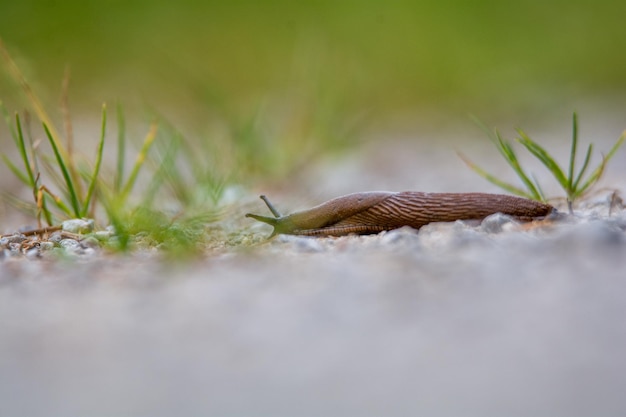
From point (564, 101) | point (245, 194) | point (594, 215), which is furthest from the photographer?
point (564, 101)

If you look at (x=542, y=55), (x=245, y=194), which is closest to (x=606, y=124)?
(x=542, y=55)

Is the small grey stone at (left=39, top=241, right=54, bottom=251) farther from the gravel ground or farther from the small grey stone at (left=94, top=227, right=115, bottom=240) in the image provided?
the gravel ground

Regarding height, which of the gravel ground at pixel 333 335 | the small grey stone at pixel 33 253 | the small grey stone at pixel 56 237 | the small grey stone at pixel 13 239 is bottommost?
the gravel ground at pixel 333 335

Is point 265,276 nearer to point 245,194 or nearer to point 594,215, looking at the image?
point 594,215

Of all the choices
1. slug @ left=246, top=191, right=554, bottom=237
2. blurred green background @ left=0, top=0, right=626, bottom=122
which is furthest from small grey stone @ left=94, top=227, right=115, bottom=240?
blurred green background @ left=0, top=0, right=626, bottom=122

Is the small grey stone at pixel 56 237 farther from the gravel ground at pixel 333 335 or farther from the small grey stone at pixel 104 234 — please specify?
the gravel ground at pixel 333 335

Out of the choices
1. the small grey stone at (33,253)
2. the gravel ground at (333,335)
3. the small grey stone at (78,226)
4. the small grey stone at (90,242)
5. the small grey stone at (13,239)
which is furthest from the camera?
the small grey stone at (78,226)

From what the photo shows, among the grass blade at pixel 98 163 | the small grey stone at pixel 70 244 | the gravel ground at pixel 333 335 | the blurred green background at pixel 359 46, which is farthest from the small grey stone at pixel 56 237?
the blurred green background at pixel 359 46
